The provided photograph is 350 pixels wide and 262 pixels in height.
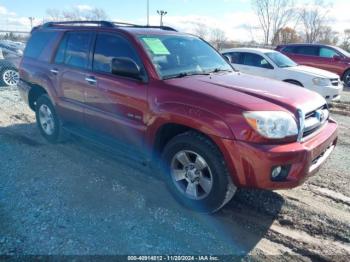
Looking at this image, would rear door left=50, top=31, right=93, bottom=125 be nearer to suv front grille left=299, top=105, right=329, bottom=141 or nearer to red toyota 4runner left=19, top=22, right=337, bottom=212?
red toyota 4runner left=19, top=22, right=337, bottom=212

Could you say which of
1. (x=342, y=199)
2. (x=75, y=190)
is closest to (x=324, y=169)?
(x=342, y=199)

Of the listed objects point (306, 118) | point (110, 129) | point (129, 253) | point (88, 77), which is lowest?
A: point (129, 253)

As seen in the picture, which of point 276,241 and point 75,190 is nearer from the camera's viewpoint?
point 276,241

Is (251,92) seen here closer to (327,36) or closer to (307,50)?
(307,50)

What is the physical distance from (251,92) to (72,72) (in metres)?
2.60

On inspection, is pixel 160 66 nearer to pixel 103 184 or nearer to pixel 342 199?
pixel 103 184

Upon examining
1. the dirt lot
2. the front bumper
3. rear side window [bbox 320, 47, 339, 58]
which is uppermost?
rear side window [bbox 320, 47, 339, 58]

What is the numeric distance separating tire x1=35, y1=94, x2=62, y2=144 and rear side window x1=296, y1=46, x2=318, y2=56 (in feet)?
37.9

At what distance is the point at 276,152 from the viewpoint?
296 cm

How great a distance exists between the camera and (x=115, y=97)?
4043mm

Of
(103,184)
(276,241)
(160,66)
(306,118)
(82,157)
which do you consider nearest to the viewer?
(276,241)

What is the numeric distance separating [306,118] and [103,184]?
2.49 metres

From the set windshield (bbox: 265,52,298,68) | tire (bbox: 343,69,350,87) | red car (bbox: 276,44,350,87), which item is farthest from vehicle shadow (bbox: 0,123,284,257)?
tire (bbox: 343,69,350,87)

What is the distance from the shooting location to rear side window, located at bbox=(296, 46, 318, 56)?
13859 mm
